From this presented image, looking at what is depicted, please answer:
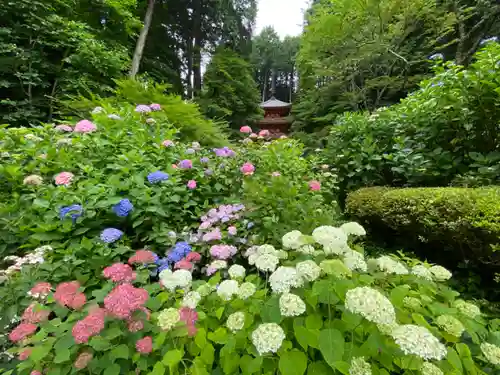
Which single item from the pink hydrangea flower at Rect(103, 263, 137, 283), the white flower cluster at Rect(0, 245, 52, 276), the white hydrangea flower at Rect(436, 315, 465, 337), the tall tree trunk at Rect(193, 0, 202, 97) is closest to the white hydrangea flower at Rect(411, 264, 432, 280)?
the white hydrangea flower at Rect(436, 315, 465, 337)

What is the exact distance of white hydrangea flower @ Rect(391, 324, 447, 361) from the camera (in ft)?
1.76

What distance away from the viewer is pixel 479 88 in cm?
198

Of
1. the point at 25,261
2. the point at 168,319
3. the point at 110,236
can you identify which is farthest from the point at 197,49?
the point at 168,319

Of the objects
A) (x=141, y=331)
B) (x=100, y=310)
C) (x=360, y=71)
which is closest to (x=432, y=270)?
(x=141, y=331)

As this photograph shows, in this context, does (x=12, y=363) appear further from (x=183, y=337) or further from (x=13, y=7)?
A: (x=13, y=7)

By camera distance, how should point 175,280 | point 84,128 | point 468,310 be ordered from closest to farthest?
point 468,310, point 175,280, point 84,128

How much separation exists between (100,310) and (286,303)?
0.54 metres

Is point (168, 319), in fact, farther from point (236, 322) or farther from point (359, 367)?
point (359, 367)

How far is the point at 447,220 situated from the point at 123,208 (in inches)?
76.6

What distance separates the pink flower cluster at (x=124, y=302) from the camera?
0.69 m

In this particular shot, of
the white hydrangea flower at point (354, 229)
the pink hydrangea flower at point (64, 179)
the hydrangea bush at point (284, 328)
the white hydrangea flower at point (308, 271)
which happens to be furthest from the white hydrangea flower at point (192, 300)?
the pink hydrangea flower at point (64, 179)

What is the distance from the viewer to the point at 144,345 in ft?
2.27

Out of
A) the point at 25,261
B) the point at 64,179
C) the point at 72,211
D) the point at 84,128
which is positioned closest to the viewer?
the point at 25,261

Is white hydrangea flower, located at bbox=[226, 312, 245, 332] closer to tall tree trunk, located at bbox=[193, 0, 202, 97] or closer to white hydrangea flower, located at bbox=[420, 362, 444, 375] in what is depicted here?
white hydrangea flower, located at bbox=[420, 362, 444, 375]
